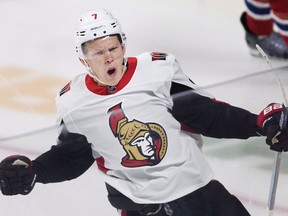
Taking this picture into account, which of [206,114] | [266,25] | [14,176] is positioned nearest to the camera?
[14,176]

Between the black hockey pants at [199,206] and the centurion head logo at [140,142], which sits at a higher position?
the centurion head logo at [140,142]

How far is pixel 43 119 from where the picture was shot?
1.86m

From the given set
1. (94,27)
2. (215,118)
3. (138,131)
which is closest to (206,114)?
(215,118)

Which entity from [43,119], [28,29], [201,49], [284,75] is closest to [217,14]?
[201,49]

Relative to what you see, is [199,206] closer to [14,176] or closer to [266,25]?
[14,176]

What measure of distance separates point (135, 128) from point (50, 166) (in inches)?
5.6

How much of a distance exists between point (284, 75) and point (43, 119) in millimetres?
566

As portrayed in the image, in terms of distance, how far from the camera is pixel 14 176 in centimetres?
137

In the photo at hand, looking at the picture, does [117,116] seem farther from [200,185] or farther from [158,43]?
[158,43]

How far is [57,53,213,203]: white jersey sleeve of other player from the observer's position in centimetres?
141

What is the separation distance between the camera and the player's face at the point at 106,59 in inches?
55.6

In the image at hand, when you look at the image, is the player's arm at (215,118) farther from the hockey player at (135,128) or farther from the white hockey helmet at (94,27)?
the white hockey helmet at (94,27)

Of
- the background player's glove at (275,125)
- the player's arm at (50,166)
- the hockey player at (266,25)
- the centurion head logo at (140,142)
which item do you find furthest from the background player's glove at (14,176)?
the hockey player at (266,25)

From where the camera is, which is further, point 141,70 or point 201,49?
point 201,49
